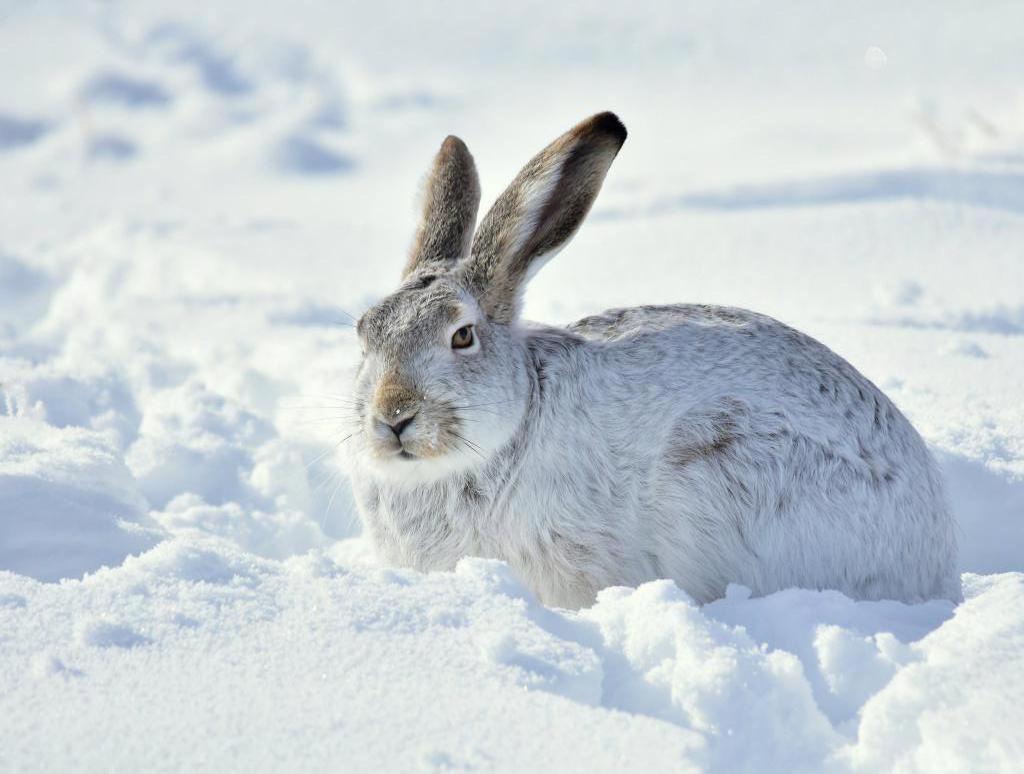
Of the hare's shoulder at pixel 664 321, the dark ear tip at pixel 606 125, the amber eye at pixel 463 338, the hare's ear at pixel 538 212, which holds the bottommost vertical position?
the hare's shoulder at pixel 664 321

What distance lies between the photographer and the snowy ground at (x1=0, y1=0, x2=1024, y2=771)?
2.10m

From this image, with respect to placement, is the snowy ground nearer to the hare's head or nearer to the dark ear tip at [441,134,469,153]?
the hare's head

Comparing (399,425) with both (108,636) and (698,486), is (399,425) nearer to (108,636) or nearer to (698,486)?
(698,486)

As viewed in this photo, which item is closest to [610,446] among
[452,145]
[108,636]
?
[452,145]

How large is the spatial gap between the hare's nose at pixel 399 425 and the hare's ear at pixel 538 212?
0.56 m

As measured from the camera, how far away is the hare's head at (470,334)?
321cm

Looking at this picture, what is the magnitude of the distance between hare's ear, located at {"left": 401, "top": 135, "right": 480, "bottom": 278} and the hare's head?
8cm

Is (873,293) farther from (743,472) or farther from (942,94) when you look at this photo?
(942,94)

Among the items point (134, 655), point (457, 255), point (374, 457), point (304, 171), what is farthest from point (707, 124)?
point (134, 655)

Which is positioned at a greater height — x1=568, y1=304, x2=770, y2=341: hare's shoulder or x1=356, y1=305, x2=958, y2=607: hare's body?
x1=568, y1=304, x2=770, y2=341: hare's shoulder

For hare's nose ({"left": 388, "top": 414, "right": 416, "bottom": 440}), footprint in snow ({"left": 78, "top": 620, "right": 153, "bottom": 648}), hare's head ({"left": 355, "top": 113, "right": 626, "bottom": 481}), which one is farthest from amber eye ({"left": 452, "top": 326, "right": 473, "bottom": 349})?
footprint in snow ({"left": 78, "top": 620, "right": 153, "bottom": 648})

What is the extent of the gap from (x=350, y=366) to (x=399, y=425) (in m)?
1.83

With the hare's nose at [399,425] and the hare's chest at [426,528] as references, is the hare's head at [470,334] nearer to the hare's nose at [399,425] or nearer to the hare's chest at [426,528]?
the hare's nose at [399,425]

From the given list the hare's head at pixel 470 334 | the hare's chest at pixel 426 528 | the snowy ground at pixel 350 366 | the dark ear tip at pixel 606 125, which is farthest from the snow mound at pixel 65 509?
the dark ear tip at pixel 606 125
